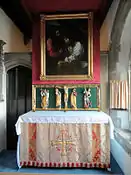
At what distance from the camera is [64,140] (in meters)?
3.89

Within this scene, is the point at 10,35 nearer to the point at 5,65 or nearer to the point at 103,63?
the point at 5,65

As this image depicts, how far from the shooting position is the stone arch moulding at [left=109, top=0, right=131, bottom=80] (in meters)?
3.78

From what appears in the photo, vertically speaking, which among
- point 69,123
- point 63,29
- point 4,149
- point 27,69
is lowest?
point 4,149

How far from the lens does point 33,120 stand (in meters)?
3.94

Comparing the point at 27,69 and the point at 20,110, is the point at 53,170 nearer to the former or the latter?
the point at 20,110

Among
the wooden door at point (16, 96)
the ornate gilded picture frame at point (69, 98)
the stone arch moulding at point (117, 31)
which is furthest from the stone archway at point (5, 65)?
the stone arch moulding at point (117, 31)

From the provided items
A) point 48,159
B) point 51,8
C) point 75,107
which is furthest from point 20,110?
point 51,8

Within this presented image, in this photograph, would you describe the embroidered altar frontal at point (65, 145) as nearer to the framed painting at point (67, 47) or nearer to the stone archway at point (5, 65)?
the framed painting at point (67, 47)

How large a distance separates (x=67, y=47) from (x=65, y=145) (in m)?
2.13

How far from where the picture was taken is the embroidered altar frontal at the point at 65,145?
3844 mm

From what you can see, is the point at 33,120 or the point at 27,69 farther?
the point at 27,69

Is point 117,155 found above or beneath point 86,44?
beneath

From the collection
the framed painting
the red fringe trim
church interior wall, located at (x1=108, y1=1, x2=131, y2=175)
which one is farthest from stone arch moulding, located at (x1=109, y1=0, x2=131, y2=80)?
the red fringe trim

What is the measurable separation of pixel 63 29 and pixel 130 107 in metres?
2.21
